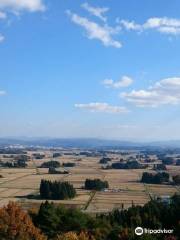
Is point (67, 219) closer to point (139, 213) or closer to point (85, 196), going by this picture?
point (139, 213)

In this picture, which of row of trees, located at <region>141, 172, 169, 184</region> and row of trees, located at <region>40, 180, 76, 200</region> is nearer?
row of trees, located at <region>40, 180, 76, 200</region>

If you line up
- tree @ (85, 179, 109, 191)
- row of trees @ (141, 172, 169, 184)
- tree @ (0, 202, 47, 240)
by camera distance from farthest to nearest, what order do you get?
row of trees @ (141, 172, 169, 184) → tree @ (85, 179, 109, 191) → tree @ (0, 202, 47, 240)

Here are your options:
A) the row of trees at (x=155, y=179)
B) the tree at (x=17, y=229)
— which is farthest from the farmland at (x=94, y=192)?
the tree at (x=17, y=229)

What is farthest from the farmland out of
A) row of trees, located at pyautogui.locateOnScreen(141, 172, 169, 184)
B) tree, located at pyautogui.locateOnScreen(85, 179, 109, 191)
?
row of trees, located at pyautogui.locateOnScreen(141, 172, 169, 184)

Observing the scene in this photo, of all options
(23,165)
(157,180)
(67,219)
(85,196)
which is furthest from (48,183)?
(23,165)

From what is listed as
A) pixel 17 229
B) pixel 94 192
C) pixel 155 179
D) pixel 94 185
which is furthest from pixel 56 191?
pixel 17 229

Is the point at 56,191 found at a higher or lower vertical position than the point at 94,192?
higher

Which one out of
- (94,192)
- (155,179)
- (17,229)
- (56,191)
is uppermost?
(155,179)

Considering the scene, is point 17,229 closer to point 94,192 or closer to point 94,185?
point 94,192

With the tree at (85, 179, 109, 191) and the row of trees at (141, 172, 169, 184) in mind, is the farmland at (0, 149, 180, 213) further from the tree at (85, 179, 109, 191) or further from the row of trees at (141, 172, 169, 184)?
the row of trees at (141, 172, 169, 184)

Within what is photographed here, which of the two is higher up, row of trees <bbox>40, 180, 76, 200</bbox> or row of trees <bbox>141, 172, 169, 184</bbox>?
row of trees <bbox>141, 172, 169, 184</bbox>
